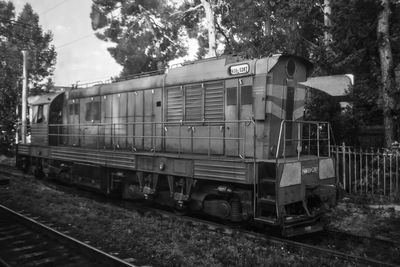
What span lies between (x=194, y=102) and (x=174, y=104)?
0.75 metres

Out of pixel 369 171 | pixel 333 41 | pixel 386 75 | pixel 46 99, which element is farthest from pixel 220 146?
pixel 46 99

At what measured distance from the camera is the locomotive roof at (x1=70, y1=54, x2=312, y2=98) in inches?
308

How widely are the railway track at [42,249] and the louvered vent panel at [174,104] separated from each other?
3.95 metres

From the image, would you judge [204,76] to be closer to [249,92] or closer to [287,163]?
[249,92]

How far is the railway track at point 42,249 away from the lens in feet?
20.1

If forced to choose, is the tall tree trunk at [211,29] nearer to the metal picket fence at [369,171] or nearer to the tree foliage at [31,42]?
the metal picket fence at [369,171]

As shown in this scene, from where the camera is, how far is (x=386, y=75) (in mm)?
11539

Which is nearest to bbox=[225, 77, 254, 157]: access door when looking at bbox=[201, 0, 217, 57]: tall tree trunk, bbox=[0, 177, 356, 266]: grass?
bbox=[0, 177, 356, 266]: grass

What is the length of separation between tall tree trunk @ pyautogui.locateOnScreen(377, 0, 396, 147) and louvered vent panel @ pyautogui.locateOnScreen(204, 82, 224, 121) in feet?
19.3

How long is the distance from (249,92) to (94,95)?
21.9ft

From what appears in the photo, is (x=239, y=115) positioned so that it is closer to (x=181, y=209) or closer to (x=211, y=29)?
(x=181, y=209)

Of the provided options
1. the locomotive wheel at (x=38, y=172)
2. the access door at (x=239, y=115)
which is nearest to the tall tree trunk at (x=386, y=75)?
the access door at (x=239, y=115)

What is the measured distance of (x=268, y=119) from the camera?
7770mm

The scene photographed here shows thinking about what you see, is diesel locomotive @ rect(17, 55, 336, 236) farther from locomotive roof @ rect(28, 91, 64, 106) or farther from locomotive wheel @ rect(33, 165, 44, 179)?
locomotive wheel @ rect(33, 165, 44, 179)
